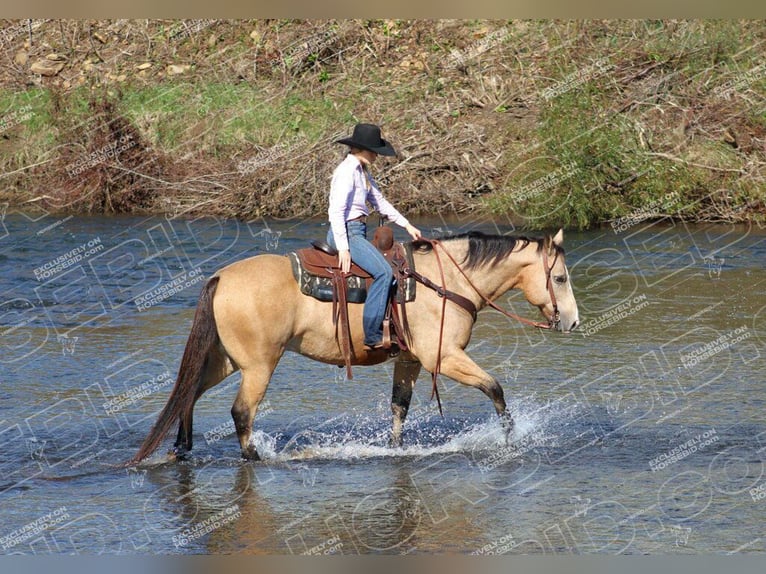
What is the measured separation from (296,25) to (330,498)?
1852 cm

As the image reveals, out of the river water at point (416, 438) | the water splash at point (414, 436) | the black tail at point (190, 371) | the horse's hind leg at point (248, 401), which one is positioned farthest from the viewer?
the water splash at point (414, 436)

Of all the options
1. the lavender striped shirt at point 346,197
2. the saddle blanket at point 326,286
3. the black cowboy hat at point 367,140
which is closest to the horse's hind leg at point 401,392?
the saddle blanket at point 326,286

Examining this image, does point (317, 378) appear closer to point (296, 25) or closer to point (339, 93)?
point (339, 93)

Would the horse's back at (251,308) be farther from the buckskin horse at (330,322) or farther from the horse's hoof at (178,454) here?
the horse's hoof at (178,454)

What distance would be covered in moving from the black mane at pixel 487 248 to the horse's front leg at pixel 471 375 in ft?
2.56

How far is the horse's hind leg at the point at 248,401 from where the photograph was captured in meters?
9.20

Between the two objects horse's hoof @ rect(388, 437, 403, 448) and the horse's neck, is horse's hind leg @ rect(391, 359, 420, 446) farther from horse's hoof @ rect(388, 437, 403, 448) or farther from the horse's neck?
the horse's neck

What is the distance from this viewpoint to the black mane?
9.75m

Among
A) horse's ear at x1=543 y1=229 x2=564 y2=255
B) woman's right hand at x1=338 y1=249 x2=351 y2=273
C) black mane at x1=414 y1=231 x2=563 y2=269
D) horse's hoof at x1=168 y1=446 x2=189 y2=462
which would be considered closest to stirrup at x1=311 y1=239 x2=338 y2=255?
woman's right hand at x1=338 y1=249 x2=351 y2=273

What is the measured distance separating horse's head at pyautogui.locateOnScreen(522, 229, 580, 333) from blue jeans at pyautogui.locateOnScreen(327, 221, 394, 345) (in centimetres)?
123

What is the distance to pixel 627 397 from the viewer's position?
11.2 metres

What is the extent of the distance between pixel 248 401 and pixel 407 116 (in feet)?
44.7

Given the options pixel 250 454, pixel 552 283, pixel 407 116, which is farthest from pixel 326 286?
pixel 407 116

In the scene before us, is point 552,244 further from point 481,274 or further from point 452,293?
point 452,293
